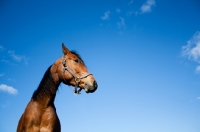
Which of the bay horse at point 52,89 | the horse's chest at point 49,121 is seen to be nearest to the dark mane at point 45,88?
the bay horse at point 52,89

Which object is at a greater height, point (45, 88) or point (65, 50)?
point (65, 50)

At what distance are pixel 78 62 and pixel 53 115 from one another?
1.81 meters

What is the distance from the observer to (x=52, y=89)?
6.05 m

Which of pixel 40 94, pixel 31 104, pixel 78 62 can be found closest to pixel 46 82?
pixel 40 94

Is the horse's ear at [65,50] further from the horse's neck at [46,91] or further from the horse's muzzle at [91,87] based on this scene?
the horse's muzzle at [91,87]

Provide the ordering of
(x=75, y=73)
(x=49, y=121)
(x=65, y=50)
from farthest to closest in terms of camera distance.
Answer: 1. (x=65, y=50)
2. (x=75, y=73)
3. (x=49, y=121)

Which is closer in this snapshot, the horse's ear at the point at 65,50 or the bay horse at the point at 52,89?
the bay horse at the point at 52,89

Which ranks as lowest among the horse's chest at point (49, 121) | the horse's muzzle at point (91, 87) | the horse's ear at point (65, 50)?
the horse's chest at point (49, 121)

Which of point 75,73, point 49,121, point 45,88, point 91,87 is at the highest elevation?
point 75,73

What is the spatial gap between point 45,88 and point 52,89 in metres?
0.24

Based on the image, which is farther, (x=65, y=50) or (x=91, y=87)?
(x=65, y=50)

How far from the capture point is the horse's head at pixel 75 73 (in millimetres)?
5621

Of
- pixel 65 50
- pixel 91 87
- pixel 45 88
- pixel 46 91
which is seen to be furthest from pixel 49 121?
pixel 65 50

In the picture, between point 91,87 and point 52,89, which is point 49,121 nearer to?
point 52,89
